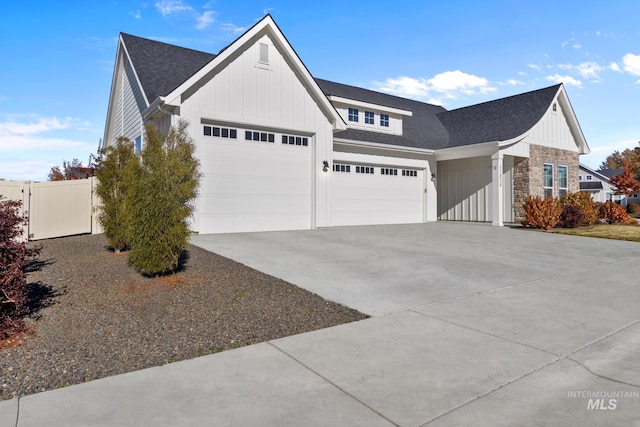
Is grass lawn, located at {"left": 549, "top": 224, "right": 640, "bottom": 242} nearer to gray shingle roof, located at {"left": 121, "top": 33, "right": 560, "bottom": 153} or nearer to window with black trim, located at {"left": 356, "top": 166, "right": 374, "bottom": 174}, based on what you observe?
gray shingle roof, located at {"left": 121, "top": 33, "right": 560, "bottom": 153}

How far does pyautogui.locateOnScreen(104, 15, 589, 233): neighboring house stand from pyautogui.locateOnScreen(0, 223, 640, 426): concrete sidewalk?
7.22 metres

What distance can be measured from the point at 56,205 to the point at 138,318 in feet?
32.9

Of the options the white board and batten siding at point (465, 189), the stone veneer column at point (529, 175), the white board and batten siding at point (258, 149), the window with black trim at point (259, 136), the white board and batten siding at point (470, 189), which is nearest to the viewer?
the white board and batten siding at point (258, 149)

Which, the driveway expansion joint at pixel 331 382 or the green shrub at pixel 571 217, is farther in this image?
the green shrub at pixel 571 217

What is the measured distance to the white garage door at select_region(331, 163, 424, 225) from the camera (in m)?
16.0

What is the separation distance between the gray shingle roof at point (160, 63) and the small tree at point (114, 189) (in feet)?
13.1

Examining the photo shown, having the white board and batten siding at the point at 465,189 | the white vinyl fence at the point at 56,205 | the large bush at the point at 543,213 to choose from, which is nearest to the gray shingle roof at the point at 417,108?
the white board and batten siding at the point at 465,189

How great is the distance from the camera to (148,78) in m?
13.3

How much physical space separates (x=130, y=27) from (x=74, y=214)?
8.37 meters

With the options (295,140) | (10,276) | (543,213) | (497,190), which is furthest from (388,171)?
(10,276)

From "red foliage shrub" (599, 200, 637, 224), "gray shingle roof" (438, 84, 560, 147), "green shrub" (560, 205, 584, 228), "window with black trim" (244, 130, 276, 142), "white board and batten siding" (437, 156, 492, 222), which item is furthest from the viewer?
"white board and batten siding" (437, 156, 492, 222)

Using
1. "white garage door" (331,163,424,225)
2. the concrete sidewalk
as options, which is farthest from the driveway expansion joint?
"white garage door" (331,163,424,225)

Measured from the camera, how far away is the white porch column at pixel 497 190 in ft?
56.2

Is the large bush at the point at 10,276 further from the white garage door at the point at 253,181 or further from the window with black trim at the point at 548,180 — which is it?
the window with black trim at the point at 548,180
